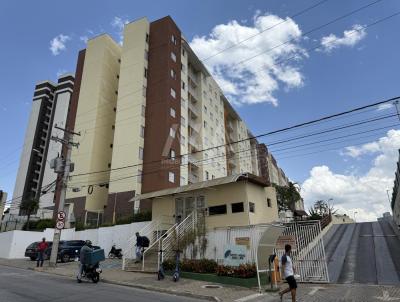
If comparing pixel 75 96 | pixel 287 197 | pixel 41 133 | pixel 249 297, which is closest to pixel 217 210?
pixel 249 297

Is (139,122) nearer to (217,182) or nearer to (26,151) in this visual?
(217,182)

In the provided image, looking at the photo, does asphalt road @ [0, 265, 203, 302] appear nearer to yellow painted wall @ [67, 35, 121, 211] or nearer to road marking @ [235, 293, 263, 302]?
road marking @ [235, 293, 263, 302]

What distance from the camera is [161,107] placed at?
140 feet

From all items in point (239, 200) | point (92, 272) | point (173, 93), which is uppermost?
point (173, 93)

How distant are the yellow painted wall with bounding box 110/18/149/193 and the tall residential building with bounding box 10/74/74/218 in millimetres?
32178

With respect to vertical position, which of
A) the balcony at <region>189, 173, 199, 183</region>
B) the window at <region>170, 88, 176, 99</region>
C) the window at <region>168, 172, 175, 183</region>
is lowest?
the window at <region>168, 172, 175, 183</region>

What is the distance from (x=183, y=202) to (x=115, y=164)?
22.9 metres

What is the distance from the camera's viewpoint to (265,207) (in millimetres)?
20984

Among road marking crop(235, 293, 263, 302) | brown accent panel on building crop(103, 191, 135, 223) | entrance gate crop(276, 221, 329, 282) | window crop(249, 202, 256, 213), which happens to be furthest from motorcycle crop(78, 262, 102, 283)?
brown accent panel on building crop(103, 191, 135, 223)

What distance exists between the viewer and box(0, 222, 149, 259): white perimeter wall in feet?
82.5

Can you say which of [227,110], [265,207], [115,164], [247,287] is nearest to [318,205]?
[227,110]

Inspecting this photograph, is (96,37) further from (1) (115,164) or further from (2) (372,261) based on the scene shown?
(2) (372,261)

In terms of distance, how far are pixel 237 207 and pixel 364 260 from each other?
773 centimetres

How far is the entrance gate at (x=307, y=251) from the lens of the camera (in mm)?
13828
